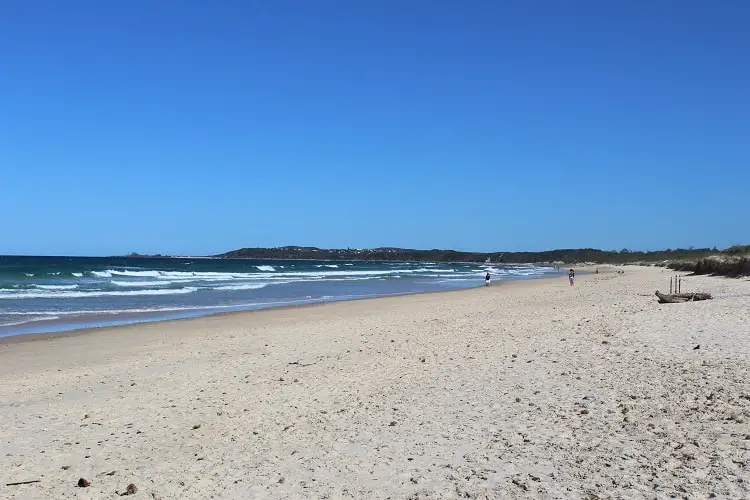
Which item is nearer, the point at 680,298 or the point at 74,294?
the point at 680,298

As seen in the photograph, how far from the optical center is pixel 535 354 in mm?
9219

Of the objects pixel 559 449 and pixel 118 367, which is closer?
pixel 559 449

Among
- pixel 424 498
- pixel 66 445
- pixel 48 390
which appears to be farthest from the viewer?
pixel 48 390

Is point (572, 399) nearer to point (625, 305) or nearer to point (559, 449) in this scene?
point (559, 449)

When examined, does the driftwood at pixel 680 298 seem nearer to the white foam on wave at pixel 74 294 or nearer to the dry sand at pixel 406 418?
the dry sand at pixel 406 418

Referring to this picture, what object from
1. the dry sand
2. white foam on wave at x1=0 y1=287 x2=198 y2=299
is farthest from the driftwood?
white foam on wave at x1=0 y1=287 x2=198 y2=299

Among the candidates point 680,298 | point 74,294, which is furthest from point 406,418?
point 74,294

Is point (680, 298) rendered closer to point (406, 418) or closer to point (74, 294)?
point (406, 418)

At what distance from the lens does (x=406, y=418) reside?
632 centimetres

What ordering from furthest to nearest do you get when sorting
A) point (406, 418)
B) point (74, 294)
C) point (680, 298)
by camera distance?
point (74, 294)
point (680, 298)
point (406, 418)

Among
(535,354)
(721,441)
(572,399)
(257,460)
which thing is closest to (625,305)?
(535,354)

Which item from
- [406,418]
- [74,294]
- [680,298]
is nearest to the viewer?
[406,418]

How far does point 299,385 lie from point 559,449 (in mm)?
4294

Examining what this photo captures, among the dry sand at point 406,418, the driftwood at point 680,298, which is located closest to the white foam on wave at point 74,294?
the dry sand at point 406,418
